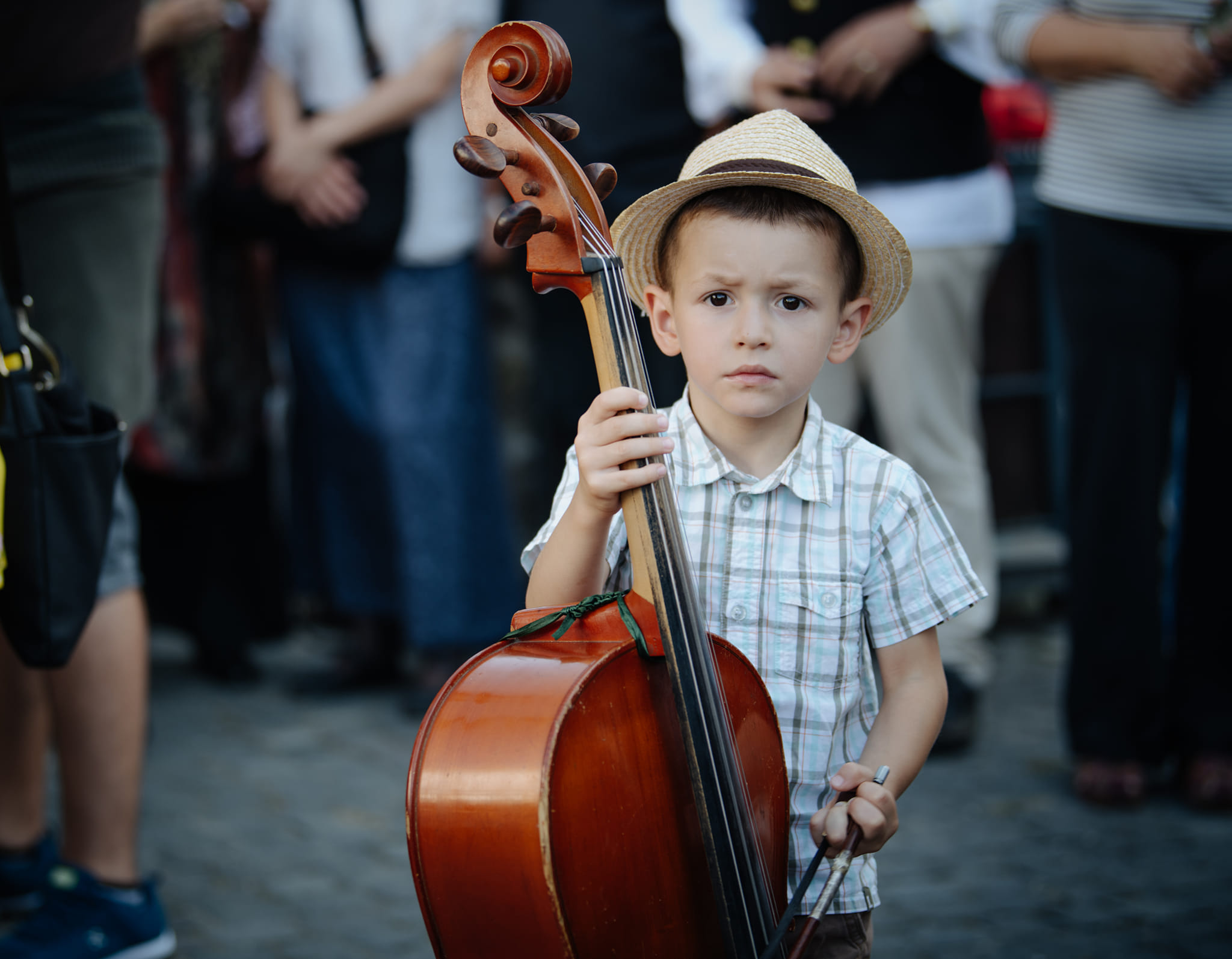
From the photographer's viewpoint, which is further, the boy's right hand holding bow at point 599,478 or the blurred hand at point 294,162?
the blurred hand at point 294,162

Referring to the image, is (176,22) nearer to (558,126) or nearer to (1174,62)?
(1174,62)

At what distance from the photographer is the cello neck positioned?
1287 mm

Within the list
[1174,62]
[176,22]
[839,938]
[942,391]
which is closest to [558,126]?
[839,938]

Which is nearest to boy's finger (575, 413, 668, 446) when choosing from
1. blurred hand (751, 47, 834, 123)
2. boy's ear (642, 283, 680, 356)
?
boy's ear (642, 283, 680, 356)

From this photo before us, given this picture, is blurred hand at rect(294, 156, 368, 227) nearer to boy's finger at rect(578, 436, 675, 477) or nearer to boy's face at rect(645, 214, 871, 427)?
boy's face at rect(645, 214, 871, 427)

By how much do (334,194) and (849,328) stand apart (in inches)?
88.7

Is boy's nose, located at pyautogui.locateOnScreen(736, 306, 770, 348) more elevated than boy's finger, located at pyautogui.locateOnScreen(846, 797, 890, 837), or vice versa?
boy's nose, located at pyautogui.locateOnScreen(736, 306, 770, 348)

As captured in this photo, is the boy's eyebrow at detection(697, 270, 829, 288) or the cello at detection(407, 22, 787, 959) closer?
the cello at detection(407, 22, 787, 959)

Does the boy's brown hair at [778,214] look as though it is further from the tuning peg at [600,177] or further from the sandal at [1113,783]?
the sandal at [1113,783]

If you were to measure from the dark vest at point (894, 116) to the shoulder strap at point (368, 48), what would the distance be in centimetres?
108

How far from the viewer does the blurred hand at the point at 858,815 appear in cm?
133

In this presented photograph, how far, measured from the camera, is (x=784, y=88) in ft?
8.77

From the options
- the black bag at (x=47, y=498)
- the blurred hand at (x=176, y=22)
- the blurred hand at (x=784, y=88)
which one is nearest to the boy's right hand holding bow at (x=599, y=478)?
the black bag at (x=47, y=498)

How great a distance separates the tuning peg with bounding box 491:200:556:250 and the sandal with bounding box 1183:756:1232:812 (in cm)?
211
